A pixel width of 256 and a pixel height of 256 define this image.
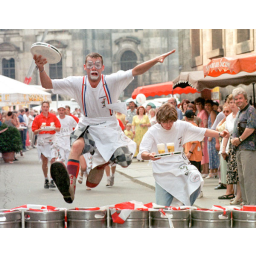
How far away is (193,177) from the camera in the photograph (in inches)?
257

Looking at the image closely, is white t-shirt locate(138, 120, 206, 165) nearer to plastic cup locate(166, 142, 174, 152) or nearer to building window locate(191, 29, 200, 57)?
plastic cup locate(166, 142, 174, 152)

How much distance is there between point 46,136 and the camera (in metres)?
12.5

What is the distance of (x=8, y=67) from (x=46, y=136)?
36802mm

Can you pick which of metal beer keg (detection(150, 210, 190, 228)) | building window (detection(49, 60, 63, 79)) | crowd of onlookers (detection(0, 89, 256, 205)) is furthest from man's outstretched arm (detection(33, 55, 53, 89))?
building window (detection(49, 60, 63, 79))

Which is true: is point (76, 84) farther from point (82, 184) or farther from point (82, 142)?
point (82, 184)

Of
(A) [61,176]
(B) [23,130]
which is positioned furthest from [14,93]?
(A) [61,176]

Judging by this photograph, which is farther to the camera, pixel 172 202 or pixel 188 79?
pixel 188 79

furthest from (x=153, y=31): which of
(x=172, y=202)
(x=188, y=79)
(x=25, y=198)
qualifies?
(x=172, y=202)

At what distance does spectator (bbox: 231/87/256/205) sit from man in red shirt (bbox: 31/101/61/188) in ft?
16.8

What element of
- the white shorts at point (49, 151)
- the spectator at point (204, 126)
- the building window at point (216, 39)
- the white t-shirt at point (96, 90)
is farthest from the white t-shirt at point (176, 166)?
the building window at point (216, 39)

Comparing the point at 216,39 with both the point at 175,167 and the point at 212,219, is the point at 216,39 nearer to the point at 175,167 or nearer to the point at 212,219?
the point at 175,167

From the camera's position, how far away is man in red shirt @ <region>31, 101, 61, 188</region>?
12211mm

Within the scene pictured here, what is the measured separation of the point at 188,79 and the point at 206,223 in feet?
25.5

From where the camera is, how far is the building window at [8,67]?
156ft
